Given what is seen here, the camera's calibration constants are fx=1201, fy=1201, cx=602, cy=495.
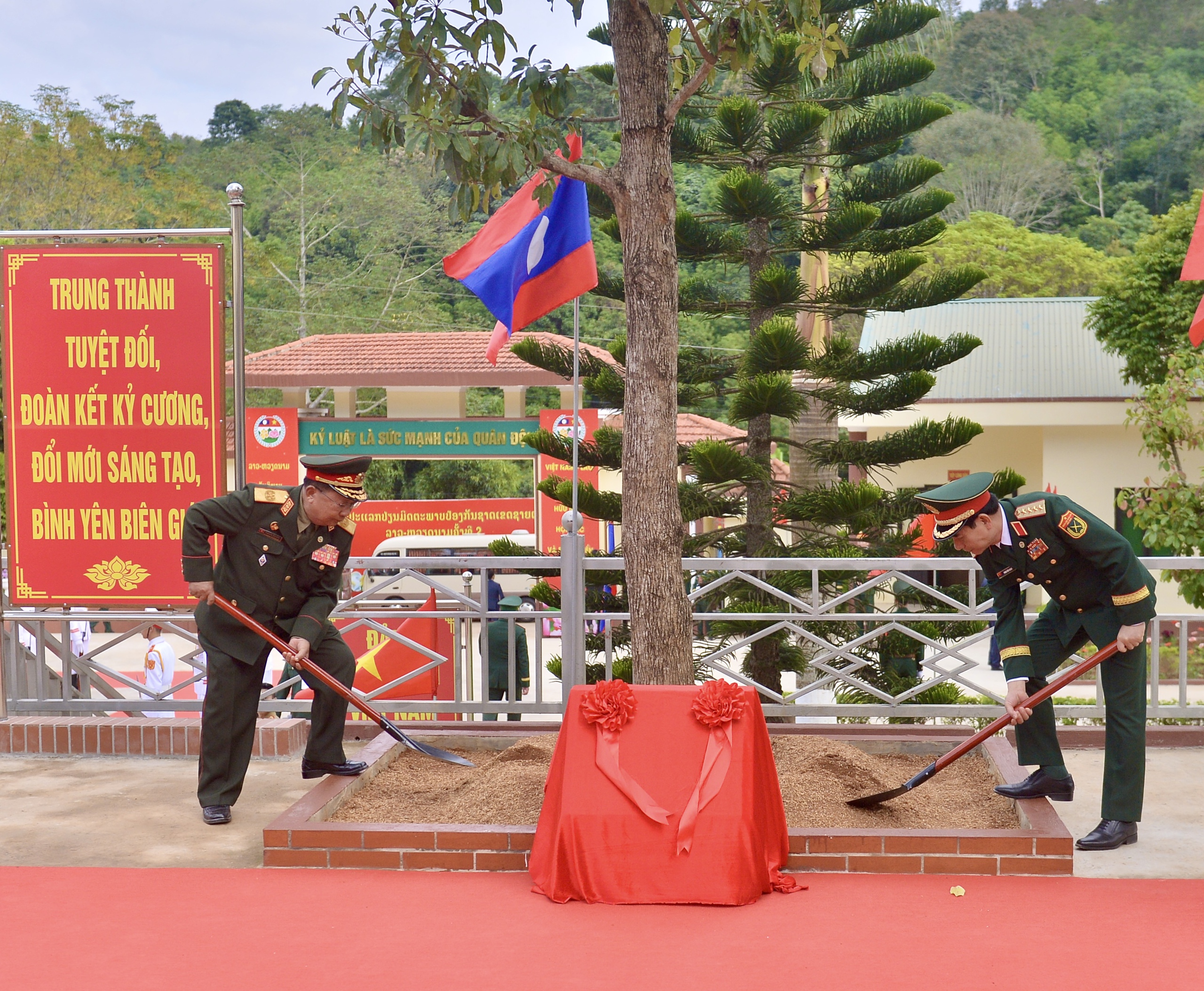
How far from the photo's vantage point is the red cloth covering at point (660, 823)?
342 cm

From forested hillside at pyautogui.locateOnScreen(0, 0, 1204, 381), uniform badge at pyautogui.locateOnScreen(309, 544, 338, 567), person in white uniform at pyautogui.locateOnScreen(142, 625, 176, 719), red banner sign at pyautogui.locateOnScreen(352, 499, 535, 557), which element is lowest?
person in white uniform at pyautogui.locateOnScreen(142, 625, 176, 719)

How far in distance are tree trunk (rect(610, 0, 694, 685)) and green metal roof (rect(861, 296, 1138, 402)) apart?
11977 mm

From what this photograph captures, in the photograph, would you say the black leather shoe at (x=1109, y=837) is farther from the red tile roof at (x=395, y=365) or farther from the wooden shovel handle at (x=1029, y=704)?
the red tile roof at (x=395, y=365)

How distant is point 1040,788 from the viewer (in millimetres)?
4070

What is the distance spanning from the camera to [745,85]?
353 inches

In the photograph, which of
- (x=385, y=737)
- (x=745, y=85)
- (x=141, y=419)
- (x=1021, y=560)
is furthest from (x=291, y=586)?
(x=745, y=85)

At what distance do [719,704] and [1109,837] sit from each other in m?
1.43

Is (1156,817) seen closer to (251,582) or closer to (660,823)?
(660,823)

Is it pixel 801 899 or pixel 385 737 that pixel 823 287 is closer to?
pixel 385 737

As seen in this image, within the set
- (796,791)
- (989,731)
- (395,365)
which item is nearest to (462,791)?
(796,791)

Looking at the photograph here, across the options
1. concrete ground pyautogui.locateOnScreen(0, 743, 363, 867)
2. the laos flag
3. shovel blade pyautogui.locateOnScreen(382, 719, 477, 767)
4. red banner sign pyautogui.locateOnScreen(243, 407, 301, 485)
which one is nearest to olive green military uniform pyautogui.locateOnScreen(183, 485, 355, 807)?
concrete ground pyautogui.locateOnScreen(0, 743, 363, 867)

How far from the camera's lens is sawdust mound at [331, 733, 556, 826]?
4.08 metres

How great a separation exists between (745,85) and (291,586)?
6.07 meters

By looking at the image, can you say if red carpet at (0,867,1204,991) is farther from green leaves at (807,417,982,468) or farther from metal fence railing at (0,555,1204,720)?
green leaves at (807,417,982,468)
